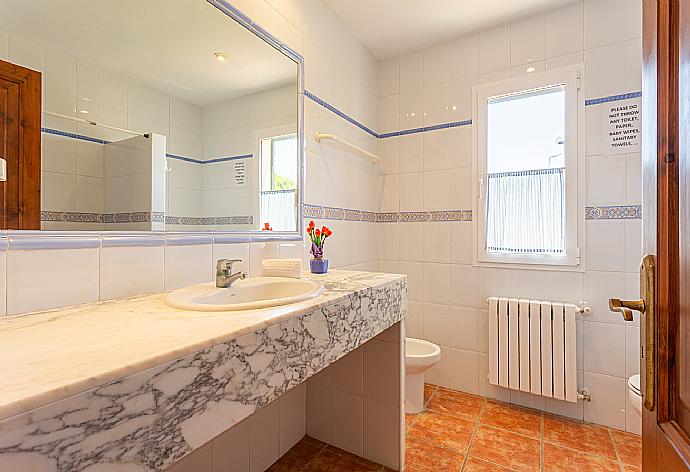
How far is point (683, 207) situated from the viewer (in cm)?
54

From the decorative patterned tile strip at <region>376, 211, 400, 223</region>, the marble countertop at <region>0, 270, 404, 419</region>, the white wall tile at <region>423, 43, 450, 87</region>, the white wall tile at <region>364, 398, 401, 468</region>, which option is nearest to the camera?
the marble countertop at <region>0, 270, 404, 419</region>

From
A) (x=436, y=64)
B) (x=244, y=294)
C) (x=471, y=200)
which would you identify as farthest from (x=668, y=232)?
(x=436, y=64)

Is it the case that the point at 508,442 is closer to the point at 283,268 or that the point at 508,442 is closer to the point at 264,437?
the point at 264,437

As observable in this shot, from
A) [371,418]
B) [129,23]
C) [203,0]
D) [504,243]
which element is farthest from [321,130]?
[371,418]

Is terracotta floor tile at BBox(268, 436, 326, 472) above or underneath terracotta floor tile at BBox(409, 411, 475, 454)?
underneath

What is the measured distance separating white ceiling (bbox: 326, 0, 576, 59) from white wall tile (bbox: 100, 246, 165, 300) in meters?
1.88

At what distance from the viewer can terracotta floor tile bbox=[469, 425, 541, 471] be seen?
1786 millimetres

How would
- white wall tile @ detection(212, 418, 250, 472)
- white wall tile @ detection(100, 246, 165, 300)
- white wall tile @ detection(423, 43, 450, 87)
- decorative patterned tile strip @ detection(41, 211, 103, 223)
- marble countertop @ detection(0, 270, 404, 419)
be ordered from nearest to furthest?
marble countertop @ detection(0, 270, 404, 419)
decorative patterned tile strip @ detection(41, 211, 103, 223)
white wall tile @ detection(100, 246, 165, 300)
white wall tile @ detection(212, 418, 250, 472)
white wall tile @ detection(423, 43, 450, 87)

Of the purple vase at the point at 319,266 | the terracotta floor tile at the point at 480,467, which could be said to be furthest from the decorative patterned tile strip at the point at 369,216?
the terracotta floor tile at the point at 480,467

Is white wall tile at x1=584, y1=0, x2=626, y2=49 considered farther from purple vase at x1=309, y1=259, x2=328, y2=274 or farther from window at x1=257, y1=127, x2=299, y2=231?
purple vase at x1=309, y1=259, x2=328, y2=274

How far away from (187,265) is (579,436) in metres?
2.27

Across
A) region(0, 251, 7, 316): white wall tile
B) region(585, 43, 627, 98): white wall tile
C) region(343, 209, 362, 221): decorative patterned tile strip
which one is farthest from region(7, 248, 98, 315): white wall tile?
region(585, 43, 627, 98): white wall tile

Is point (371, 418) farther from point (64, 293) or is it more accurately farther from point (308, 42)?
point (308, 42)

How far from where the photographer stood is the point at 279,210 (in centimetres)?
188
